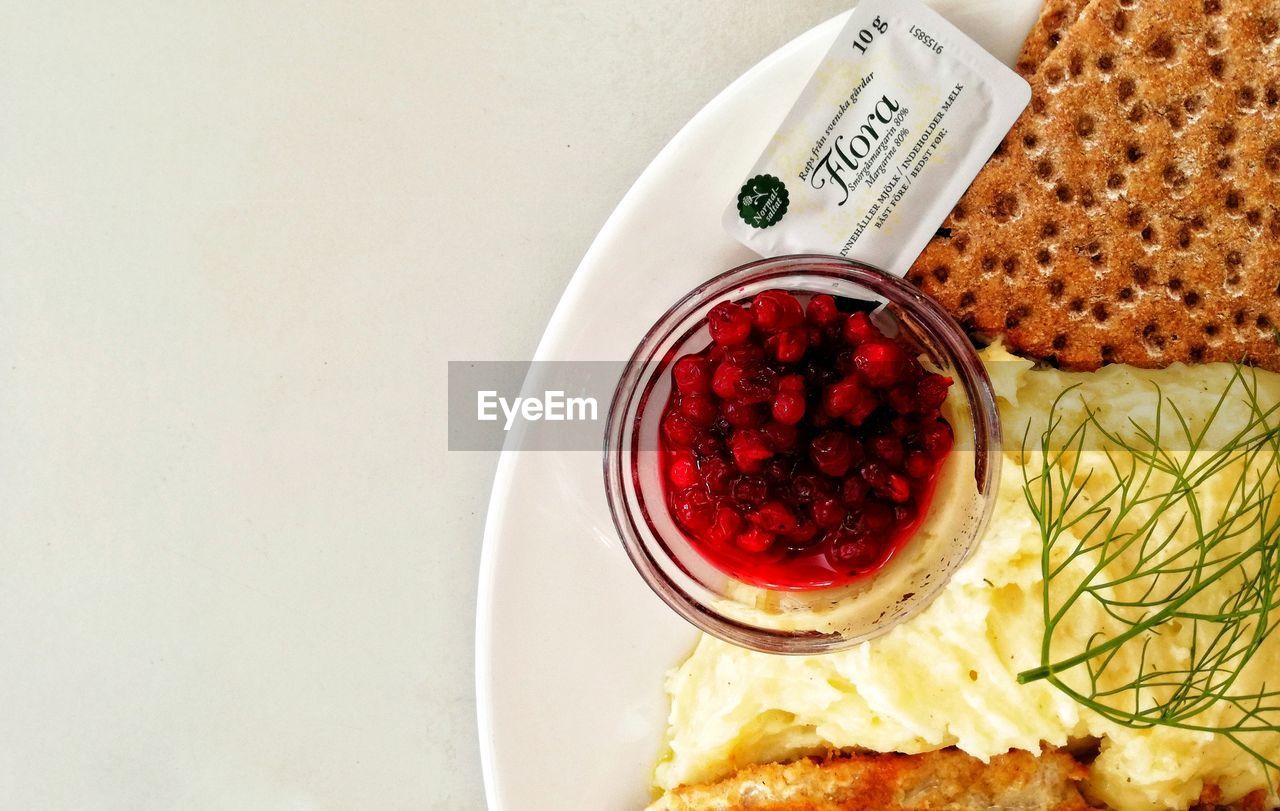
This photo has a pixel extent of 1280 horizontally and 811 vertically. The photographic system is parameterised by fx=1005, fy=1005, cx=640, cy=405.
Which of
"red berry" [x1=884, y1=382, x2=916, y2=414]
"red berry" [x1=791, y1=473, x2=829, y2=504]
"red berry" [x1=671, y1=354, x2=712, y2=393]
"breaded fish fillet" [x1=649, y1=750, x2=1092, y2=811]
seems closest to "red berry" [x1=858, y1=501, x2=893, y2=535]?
"red berry" [x1=791, y1=473, x2=829, y2=504]

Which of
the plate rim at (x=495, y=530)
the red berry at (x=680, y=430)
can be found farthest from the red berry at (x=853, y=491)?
the plate rim at (x=495, y=530)

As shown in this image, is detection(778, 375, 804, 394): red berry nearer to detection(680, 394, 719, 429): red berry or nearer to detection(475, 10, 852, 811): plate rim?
detection(680, 394, 719, 429): red berry

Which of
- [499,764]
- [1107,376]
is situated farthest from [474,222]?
[1107,376]

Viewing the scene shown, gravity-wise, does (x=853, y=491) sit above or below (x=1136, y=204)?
below

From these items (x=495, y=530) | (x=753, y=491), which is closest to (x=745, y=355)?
(x=753, y=491)

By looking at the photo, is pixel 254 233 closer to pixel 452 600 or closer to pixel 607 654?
pixel 452 600

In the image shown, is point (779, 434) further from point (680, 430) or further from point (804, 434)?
point (680, 430)
